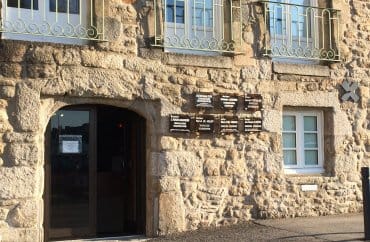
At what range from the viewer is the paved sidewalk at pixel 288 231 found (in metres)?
7.72

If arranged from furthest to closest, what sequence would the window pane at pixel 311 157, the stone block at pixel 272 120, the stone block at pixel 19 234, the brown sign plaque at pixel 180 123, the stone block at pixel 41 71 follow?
the window pane at pixel 311 157 → the stone block at pixel 272 120 → the brown sign plaque at pixel 180 123 → the stone block at pixel 41 71 → the stone block at pixel 19 234

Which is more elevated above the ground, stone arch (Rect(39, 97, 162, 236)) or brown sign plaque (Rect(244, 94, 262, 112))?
brown sign plaque (Rect(244, 94, 262, 112))

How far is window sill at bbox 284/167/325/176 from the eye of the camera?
31.2 ft

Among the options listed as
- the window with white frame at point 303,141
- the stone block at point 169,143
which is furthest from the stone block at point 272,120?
the stone block at point 169,143

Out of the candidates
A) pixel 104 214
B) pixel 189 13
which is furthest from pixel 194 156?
pixel 189 13

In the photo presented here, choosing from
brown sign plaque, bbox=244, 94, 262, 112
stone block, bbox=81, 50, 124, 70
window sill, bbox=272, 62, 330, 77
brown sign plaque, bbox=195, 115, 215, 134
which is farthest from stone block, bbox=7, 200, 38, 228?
window sill, bbox=272, 62, 330, 77

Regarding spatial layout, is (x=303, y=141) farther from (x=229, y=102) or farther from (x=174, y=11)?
(x=174, y=11)

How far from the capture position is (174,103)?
8.48 m

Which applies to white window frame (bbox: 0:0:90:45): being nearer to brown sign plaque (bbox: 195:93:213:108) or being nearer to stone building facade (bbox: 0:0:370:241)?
stone building facade (bbox: 0:0:370:241)

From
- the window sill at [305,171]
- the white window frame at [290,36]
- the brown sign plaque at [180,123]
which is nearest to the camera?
the brown sign plaque at [180,123]

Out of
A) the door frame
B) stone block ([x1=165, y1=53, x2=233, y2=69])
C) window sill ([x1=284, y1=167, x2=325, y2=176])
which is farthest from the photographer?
window sill ([x1=284, y1=167, x2=325, y2=176])

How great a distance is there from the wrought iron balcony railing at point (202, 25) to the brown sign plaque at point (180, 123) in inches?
40.1

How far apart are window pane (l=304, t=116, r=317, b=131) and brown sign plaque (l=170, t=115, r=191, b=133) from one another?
7.63 feet

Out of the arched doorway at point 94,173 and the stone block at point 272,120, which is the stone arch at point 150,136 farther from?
the stone block at point 272,120
